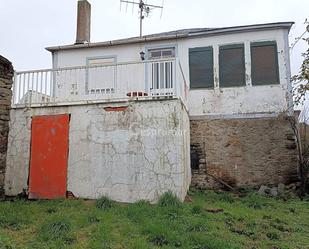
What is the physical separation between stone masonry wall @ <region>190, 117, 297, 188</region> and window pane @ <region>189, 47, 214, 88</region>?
1362 millimetres

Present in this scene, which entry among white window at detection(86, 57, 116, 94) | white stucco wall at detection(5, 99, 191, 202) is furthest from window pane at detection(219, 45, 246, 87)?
white window at detection(86, 57, 116, 94)

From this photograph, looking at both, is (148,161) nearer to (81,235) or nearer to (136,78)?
(136,78)

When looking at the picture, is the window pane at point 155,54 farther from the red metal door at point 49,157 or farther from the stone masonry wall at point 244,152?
the red metal door at point 49,157

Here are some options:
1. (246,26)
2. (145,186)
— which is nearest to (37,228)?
(145,186)

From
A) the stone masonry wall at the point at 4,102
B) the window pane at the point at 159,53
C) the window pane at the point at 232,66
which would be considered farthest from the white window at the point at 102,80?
the window pane at the point at 232,66

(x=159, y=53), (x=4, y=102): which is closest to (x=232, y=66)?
(x=159, y=53)

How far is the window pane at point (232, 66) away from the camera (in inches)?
440

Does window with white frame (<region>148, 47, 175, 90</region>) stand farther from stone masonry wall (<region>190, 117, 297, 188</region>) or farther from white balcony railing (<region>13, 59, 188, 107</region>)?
stone masonry wall (<region>190, 117, 297, 188</region>)

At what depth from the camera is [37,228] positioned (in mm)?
5992

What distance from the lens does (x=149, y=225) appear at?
5930 millimetres

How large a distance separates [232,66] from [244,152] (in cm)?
295

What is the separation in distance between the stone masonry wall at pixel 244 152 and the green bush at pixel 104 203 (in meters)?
3.91

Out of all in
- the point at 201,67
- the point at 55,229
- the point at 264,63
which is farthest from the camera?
the point at 201,67

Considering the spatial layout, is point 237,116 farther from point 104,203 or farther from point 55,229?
point 55,229
